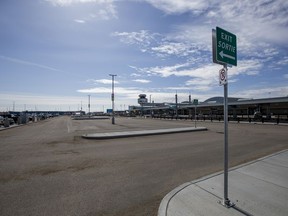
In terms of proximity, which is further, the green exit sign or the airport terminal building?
the airport terminal building

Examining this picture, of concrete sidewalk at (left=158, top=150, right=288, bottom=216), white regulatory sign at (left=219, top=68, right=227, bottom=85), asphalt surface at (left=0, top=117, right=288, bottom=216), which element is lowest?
asphalt surface at (left=0, top=117, right=288, bottom=216)

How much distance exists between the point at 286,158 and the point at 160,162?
5.17 meters

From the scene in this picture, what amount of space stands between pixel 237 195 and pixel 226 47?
3.38m

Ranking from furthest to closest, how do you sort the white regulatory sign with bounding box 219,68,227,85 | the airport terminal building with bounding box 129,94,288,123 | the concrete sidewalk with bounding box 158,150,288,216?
the airport terminal building with bounding box 129,94,288,123 → the white regulatory sign with bounding box 219,68,227,85 → the concrete sidewalk with bounding box 158,150,288,216

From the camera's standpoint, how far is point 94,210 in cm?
428

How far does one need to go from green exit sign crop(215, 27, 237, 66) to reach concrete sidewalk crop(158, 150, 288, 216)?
3.01 m

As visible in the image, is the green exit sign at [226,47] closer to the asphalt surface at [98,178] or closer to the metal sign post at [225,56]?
the metal sign post at [225,56]

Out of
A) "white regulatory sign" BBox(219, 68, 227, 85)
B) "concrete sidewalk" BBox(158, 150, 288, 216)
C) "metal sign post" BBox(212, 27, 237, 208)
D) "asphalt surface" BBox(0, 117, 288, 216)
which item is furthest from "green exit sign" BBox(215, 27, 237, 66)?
"asphalt surface" BBox(0, 117, 288, 216)

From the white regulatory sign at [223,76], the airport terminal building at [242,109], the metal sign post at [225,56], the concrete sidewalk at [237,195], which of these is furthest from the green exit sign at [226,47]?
the airport terminal building at [242,109]

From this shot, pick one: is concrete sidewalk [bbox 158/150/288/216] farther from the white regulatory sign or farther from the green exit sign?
the green exit sign

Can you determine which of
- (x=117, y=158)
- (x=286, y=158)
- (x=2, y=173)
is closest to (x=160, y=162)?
(x=117, y=158)

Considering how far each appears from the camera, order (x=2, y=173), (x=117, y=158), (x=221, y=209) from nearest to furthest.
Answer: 1. (x=221, y=209)
2. (x=2, y=173)
3. (x=117, y=158)

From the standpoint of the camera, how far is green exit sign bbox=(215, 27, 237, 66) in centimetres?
404

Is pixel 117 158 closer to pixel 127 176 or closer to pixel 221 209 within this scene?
pixel 127 176
